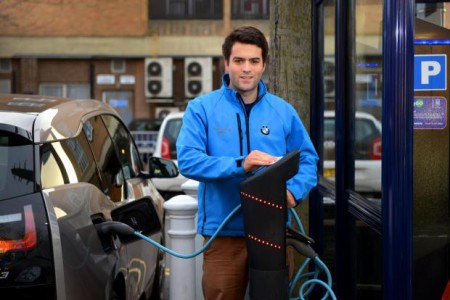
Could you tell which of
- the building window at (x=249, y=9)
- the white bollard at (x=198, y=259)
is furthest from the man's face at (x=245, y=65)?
the building window at (x=249, y=9)

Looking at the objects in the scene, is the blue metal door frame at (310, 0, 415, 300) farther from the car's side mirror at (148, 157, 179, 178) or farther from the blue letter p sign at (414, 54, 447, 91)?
the car's side mirror at (148, 157, 179, 178)

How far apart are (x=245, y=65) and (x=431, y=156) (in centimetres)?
169

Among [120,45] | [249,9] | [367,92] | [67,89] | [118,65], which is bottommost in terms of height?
[367,92]

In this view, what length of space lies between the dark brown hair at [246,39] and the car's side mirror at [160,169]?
8.39 ft

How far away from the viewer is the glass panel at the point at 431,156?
4.15 m

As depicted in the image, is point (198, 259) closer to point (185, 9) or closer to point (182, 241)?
point (182, 241)

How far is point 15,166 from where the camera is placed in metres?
3.12

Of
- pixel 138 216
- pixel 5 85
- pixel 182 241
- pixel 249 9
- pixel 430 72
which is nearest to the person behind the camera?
pixel 138 216

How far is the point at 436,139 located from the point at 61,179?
2177mm

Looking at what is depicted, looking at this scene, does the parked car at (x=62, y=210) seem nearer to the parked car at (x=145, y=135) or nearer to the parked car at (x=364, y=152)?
the parked car at (x=364, y=152)

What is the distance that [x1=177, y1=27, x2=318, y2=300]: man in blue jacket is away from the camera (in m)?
3.11

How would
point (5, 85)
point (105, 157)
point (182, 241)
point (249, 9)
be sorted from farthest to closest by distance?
point (5, 85)
point (249, 9)
point (105, 157)
point (182, 241)

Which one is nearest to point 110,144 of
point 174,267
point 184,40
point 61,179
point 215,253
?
point 174,267

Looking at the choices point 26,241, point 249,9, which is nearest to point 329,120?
point 26,241
